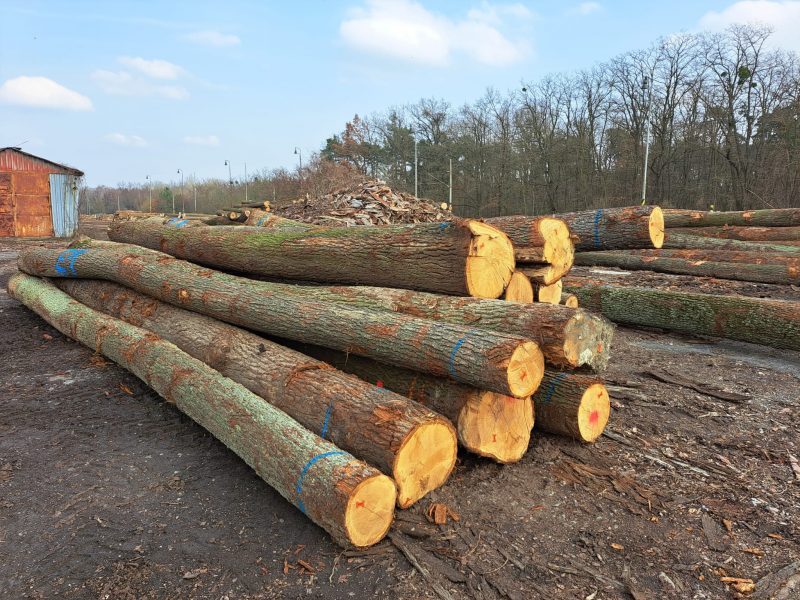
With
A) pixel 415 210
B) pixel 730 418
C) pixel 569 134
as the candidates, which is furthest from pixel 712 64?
pixel 730 418

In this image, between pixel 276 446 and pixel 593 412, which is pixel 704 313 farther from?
pixel 276 446

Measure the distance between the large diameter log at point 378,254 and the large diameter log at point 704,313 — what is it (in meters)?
3.56

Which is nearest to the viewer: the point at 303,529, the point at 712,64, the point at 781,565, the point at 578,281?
the point at 781,565

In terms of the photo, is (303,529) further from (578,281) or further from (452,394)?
(578,281)

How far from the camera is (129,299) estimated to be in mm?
6254

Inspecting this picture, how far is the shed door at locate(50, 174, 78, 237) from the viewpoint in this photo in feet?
59.4

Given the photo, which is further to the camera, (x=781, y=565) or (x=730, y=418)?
(x=730, y=418)

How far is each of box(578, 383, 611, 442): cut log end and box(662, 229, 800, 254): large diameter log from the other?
27.8 feet

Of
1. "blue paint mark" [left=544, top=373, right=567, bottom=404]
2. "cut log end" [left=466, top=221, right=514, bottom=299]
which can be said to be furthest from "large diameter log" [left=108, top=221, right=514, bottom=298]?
"blue paint mark" [left=544, top=373, right=567, bottom=404]

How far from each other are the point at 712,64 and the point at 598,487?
3105 centimetres

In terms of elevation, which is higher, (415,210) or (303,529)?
(415,210)

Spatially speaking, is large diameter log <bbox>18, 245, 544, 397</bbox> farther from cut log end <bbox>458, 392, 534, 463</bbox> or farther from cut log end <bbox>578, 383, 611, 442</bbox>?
cut log end <bbox>578, 383, 611, 442</bbox>

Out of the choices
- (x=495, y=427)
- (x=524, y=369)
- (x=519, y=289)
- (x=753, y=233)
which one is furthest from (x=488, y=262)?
(x=753, y=233)

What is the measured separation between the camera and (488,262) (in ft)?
13.4
